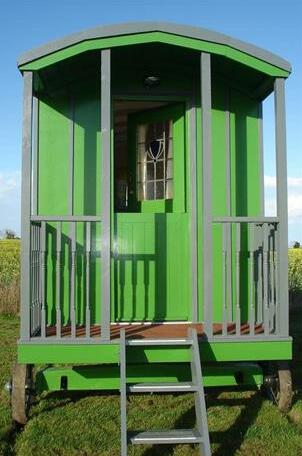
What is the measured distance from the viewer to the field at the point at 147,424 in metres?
4.24

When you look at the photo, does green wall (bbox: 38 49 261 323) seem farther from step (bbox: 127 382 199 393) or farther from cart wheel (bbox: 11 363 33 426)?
step (bbox: 127 382 199 393)

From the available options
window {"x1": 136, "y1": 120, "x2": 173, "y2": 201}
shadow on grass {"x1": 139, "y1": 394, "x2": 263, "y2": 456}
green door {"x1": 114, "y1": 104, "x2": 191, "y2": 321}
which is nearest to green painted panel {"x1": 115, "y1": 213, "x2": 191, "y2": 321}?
green door {"x1": 114, "y1": 104, "x2": 191, "y2": 321}

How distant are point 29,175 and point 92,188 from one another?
1.23m

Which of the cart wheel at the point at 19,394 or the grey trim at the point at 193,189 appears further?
the grey trim at the point at 193,189

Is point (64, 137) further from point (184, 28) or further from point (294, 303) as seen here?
point (294, 303)

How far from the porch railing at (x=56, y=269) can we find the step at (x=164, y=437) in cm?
113

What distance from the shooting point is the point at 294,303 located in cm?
1336

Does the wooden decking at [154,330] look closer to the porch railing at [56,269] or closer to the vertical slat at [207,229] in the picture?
the porch railing at [56,269]

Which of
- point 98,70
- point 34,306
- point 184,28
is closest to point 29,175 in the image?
point 34,306

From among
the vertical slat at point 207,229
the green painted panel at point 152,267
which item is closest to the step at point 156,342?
the vertical slat at point 207,229

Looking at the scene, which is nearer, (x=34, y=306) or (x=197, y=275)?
(x=34, y=306)

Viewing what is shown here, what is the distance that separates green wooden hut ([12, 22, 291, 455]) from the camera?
4.69 m

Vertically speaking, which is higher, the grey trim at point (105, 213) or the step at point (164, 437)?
the grey trim at point (105, 213)

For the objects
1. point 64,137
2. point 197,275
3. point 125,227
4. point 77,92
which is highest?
point 77,92
